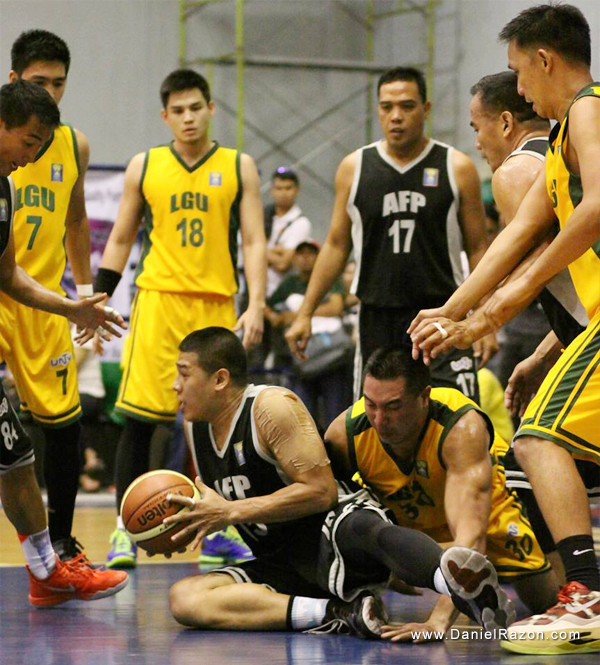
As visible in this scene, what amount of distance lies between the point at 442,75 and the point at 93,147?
399cm

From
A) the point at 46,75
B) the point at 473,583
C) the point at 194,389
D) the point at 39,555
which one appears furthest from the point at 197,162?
the point at 473,583

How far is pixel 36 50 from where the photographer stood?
5.46m

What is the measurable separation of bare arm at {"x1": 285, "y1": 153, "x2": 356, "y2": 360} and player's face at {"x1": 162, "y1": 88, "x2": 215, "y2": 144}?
0.80 metres

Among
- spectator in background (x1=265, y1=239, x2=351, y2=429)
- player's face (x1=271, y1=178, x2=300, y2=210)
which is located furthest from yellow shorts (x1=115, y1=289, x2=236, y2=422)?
player's face (x1=271, y1=178, x2=300, y2=210)

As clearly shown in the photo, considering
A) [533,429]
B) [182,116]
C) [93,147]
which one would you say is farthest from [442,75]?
[533,429]

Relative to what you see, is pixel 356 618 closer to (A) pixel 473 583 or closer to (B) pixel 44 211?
(A) pixel 473 583

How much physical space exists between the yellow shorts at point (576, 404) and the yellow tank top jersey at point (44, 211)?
8.33ft

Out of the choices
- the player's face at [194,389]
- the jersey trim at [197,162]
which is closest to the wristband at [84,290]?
the jersey trim at [197,162]

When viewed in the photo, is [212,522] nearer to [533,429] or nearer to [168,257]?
[533,429]

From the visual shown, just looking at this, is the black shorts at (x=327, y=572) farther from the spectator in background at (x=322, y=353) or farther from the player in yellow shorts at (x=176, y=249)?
the spectator in background at (x=322, y=353)

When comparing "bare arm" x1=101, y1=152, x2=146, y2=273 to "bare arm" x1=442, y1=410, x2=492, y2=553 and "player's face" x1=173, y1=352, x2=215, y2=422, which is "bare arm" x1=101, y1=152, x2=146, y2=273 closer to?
"player's face" x1=173, y1=352, x2=215, y2=422

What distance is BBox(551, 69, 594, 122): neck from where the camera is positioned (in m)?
3.84

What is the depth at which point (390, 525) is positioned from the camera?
4.02 m

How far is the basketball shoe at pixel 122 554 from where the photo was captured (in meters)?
5.76
